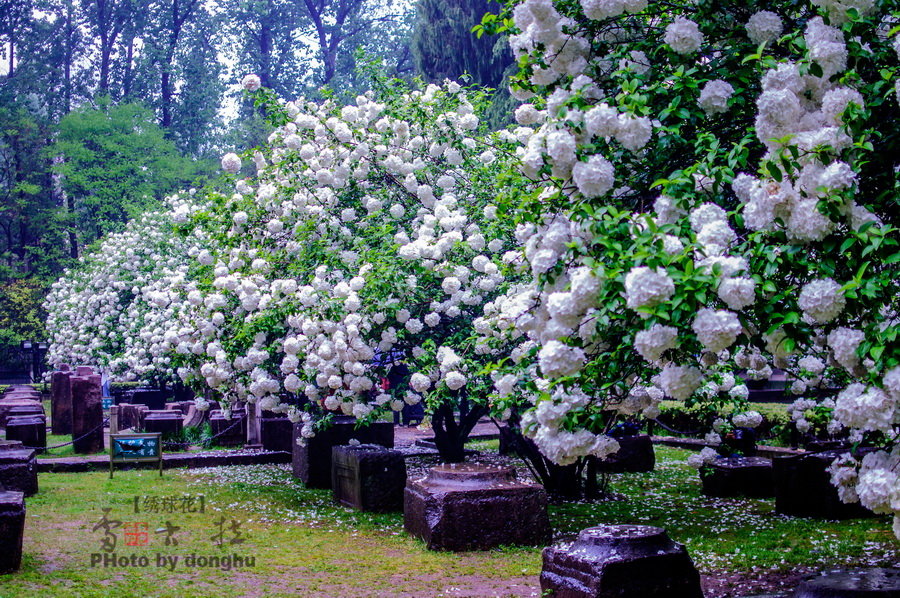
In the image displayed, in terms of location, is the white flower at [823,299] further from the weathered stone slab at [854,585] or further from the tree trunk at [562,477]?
the tree trunk at [562,477]

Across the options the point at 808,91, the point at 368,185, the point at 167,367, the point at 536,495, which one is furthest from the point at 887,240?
the point at 167,367

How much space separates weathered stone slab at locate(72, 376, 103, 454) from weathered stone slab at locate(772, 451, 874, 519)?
10328 mm

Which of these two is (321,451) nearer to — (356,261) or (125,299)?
(356,261)

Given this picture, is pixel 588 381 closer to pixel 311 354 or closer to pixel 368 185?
pixel 311 354

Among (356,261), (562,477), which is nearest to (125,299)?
(356,261)

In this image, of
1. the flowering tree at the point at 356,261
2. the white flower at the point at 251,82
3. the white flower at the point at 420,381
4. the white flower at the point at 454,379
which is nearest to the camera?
the white flower at the point at 454,379

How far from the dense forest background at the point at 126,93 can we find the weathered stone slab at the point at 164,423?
2007cm

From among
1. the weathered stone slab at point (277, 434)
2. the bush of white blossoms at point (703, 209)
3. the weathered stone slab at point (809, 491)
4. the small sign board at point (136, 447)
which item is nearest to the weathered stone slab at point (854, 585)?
the bush of white blossoms at point (703, 209)

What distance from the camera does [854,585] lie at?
4023mm

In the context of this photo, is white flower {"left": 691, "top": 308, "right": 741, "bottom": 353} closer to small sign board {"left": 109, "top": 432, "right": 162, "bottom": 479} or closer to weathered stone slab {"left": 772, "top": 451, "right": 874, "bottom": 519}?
weathered stone slab {"left": 772, "top": 451, "right": 874, "bottom": 519}

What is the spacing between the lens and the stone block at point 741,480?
9805 mm

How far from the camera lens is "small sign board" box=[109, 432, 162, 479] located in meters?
12.4

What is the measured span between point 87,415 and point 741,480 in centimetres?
999

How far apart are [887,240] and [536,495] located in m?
4.61
